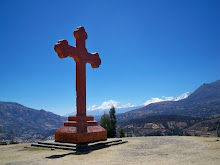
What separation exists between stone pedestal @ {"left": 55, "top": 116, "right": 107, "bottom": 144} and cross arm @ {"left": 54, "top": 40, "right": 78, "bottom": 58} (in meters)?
3.57

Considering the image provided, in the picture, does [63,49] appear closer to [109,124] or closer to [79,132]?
[79,132]

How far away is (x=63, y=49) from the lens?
1100cm

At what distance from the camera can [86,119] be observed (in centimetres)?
1237

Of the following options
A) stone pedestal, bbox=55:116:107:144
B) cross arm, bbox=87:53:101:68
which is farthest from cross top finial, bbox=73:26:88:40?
stone pedestal, bbox=55:116:107:144

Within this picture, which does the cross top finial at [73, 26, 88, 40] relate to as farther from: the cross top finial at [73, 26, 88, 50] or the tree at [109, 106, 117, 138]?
the tree at [109, 106, 117, 138]

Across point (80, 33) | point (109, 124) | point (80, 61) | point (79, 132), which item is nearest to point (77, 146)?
point (79, 132)

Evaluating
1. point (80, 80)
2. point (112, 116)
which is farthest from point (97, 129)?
point (112, 116)

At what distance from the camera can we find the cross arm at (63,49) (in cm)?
1076

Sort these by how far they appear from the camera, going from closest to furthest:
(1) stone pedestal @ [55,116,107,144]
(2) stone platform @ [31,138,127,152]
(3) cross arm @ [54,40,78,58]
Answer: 1. (2) stone platform @ [31,138,127,152]
2. (3) cross arm @ [54,40,78,58]
3. (1) stone pedestal @ [55,116,107,144]

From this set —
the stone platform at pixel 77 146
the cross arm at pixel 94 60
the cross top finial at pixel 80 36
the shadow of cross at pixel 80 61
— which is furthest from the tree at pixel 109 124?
the cross top finial at pixel 80 36

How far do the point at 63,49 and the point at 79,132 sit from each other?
4.37 metres

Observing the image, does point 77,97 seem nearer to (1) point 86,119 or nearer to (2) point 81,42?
(1) point 86,119

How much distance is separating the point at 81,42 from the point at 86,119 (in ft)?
15.2

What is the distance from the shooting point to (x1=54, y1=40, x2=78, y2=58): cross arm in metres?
10.8
